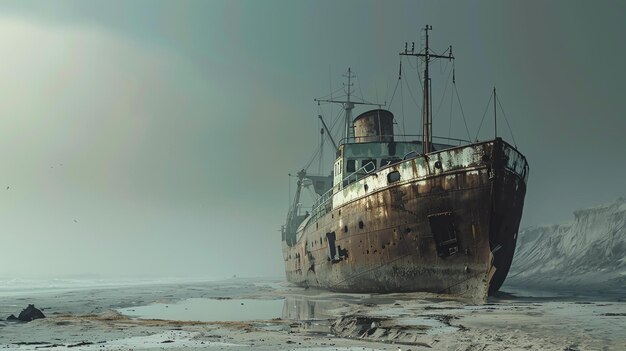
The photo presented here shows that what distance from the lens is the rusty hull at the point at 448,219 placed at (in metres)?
19.5

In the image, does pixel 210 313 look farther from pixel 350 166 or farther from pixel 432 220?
pixel 350 166

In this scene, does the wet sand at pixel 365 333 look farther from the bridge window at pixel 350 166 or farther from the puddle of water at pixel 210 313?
the bridge window at pixel 350 166

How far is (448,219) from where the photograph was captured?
20.6 metres

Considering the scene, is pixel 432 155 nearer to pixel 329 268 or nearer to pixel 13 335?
pixel 329 268

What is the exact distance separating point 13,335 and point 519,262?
226 feet

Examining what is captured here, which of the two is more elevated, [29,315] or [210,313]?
[29,315]

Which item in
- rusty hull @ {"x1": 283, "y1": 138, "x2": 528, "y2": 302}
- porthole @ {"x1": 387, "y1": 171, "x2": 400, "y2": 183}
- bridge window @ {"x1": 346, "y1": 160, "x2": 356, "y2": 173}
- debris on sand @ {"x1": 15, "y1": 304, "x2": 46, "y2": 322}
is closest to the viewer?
debris on sand @ {"x1": 15, "y1": 304, "x2": 46, "y2": 322}

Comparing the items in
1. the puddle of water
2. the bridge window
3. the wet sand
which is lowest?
the puddle of water

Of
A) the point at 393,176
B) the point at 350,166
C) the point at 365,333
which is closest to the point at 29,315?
the point at 365,333

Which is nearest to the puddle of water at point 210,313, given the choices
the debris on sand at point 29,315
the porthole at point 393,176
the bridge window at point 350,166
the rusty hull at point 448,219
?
the debris on sand at point 29,315

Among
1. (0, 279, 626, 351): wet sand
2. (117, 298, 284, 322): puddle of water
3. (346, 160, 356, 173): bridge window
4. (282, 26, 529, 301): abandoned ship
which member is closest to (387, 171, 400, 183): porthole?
(282, 26, 529, 301): abandoned ship

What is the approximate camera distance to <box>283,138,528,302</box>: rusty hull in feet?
64.0

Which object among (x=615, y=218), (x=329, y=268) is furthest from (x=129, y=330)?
(x=615, y=218)

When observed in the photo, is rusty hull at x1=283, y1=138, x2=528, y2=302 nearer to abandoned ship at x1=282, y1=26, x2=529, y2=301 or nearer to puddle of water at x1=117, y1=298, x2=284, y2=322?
abandoned ship at x1=282, y1=26, x2=529, y2=301
